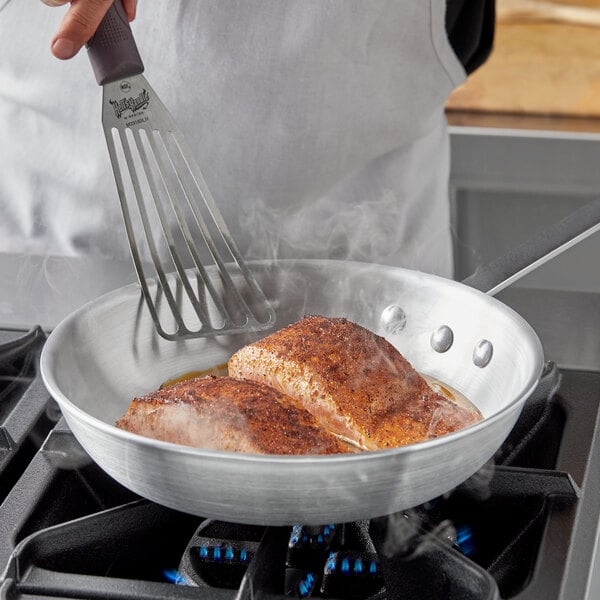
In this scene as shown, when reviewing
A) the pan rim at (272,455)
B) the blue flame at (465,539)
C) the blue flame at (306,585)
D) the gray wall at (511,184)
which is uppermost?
the pan rim at (272,455)

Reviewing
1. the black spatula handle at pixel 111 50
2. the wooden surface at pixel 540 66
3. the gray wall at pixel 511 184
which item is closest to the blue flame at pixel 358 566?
the black spatula handle at pixel 111 50

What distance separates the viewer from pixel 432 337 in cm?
91

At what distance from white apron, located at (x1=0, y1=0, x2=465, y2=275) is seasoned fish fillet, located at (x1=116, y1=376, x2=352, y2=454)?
480 millimetres

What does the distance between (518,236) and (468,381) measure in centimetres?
92

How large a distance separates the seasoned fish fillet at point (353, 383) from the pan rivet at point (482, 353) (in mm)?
67

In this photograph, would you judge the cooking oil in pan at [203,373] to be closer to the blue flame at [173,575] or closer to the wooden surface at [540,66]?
the blue flame at [173,575]

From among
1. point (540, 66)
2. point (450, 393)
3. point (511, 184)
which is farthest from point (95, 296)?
point (540, 66)

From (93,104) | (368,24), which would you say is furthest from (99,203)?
(368,24)

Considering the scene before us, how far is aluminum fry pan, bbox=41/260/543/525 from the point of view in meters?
0.59

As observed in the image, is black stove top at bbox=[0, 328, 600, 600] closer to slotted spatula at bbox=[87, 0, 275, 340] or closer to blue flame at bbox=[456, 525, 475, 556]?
blue flame at bbox=[456, 525, 475, 556]

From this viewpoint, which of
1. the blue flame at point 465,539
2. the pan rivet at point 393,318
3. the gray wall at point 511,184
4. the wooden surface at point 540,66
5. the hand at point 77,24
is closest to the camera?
the blue flame at point 465,539

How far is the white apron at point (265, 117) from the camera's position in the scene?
1.20 m

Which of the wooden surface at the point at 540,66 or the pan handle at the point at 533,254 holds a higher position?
the pan handle at the point at 533,254

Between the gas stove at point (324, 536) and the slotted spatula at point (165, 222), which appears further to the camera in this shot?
the slotted spatula at point (165, 222)
